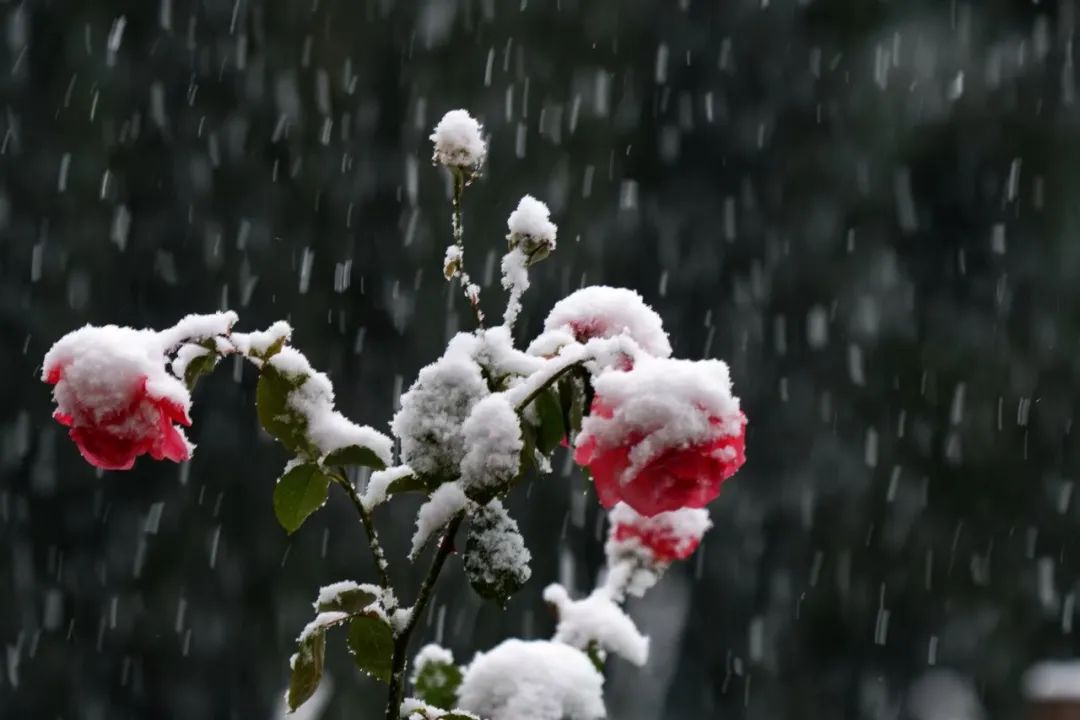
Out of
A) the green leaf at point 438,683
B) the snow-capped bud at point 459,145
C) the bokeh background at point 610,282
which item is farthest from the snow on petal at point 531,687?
the bokeh background at point 610,282

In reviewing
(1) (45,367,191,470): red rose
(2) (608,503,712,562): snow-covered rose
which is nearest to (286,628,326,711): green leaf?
(1) (45,367,191,470): red rose

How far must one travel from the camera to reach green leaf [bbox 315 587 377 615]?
782 mm

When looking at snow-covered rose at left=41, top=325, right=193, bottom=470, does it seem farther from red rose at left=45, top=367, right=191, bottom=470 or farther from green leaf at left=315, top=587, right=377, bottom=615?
green leaf at left=315, top=587, right=377, bottom=615

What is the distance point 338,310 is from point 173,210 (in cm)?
86

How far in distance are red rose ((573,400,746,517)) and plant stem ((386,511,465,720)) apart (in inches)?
3.5

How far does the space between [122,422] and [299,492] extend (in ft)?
0.37

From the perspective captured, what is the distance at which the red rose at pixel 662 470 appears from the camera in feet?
2.33

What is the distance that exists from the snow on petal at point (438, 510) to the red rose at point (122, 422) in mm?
145

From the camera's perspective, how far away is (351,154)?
242 inches

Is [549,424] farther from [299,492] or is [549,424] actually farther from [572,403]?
[299,492]

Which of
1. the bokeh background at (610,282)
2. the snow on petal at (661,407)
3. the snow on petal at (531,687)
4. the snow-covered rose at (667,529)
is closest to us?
the snow on petal at (661,407)

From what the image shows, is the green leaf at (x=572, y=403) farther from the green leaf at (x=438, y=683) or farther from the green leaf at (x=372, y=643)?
the green leaf at (x=438, y=683)

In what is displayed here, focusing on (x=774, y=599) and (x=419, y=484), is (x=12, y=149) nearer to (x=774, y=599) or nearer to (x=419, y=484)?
(x=774, y=599)

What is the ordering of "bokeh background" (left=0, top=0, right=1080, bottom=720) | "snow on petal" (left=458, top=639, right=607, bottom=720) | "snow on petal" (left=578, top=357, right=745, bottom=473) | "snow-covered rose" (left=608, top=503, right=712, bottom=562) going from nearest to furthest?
"snow on petal" (left=578, top=357, right=745, bottom=473)
"snow on petal" (left=458, top=639, right=607, bottom=720)
"snow-covered rose" (left=608, top=503, right=712, bottom=562)
"bokeh background" (left=0, top=0, right=1080, bottom=720)
